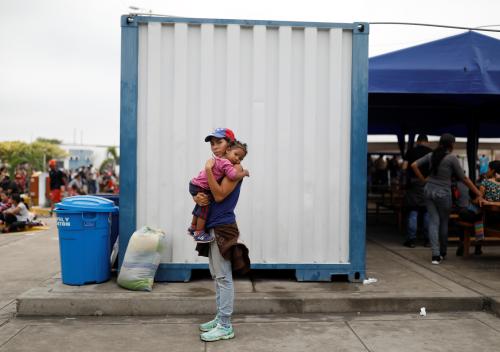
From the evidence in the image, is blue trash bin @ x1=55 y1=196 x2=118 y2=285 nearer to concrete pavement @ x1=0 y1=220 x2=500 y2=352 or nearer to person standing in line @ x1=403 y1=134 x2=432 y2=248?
concrete pavement @ x1=0 y1=220 x2=500 y2=352

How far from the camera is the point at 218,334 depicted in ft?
14.2

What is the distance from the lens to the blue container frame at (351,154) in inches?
226

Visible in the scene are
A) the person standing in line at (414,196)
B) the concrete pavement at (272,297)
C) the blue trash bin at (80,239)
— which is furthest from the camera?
the person standing in line at (414,196)

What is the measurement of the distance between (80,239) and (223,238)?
2083mm

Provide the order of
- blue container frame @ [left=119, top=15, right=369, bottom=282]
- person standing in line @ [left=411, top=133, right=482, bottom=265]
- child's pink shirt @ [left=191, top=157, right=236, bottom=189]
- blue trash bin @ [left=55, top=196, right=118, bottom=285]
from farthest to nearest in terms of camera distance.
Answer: person standing in line @ [left=411, top=133, right=482, bottom=265] → blue container frame @ [left=119, top=15, right=369, bottom=282] → blue trash bin @ [left=55, top=196, right=118, bottom=285] → child's pink shirt @ [left=191, top=157, right=236, bottom=189]

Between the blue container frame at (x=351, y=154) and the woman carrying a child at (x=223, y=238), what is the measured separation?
156 centimetres

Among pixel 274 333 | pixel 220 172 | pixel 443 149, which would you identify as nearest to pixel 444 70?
pixel 443 149

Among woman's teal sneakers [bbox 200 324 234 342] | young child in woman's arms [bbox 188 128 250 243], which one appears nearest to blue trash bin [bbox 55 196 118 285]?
young child in woman's arms [bbox 188 128 250 243]

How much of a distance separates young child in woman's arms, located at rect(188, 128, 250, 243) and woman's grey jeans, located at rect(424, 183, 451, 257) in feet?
12.6

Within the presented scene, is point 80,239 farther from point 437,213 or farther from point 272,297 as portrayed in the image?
point 437,213

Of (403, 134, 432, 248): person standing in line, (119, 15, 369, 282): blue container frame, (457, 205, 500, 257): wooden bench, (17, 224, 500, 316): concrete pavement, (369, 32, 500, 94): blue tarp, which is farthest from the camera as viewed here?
(403, 134, 432, 248): person standing in line

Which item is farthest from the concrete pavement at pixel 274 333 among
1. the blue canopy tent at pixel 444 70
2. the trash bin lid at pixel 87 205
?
the blue canopy tent at pixel 444 70

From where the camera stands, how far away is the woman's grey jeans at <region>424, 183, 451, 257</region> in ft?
23.1

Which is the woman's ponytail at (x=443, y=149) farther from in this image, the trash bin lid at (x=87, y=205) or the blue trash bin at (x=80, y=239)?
the blue trash bin at (x=80, y=239)
